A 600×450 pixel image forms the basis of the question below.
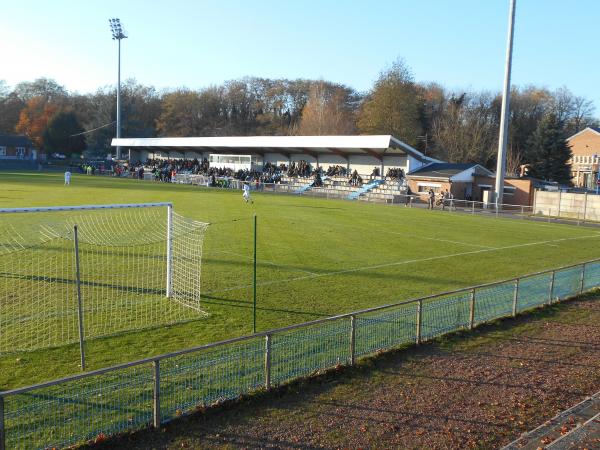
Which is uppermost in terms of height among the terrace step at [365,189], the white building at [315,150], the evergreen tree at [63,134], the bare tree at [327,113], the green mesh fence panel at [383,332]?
the bare tree at [327,113]

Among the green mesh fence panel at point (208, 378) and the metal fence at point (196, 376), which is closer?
the metal fence at point (196, 376)

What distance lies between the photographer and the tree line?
216 ft

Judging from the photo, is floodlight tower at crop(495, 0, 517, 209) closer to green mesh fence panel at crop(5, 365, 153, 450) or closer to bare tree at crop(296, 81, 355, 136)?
green mesh fence panel at crop(5, 365, 153, 450)

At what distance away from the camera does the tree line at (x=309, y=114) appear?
65.7 metres

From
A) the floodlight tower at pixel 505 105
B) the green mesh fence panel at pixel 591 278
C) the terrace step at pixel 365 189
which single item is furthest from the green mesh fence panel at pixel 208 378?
the terrace step at pixel 365 189

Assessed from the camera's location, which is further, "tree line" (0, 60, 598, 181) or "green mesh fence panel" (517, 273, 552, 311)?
"tree line" (0, 60, 598, 181)

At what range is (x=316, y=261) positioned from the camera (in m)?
18.4

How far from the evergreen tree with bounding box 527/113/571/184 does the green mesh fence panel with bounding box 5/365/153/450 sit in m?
59.1

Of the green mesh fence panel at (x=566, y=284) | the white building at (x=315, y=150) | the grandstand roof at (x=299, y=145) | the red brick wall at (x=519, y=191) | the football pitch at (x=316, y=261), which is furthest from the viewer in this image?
the white building at (x=315, y=150)

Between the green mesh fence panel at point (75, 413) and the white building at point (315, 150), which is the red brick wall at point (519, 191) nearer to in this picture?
the white building at point (315, 150)

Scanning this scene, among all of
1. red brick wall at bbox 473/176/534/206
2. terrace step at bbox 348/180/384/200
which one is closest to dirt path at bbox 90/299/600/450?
red brick wall at bbox 473/176/534/206

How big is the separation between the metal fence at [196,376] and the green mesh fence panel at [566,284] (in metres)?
2.85

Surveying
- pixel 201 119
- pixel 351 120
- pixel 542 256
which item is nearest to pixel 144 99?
pixel 201 119

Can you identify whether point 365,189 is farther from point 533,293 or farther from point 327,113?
point 533,293
